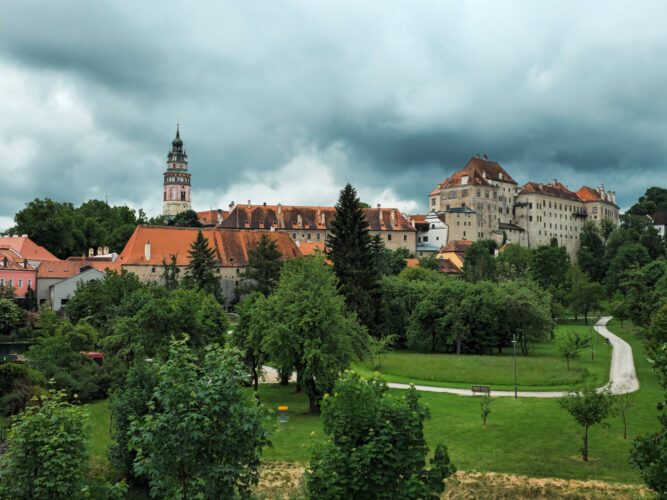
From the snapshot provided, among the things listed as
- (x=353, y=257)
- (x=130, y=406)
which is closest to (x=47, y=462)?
(x=130, y=406)

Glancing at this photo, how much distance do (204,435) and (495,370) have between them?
35.7m

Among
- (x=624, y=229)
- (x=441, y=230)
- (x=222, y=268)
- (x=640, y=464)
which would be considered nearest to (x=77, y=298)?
(x=222, y=268)

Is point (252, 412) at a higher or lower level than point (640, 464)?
higher

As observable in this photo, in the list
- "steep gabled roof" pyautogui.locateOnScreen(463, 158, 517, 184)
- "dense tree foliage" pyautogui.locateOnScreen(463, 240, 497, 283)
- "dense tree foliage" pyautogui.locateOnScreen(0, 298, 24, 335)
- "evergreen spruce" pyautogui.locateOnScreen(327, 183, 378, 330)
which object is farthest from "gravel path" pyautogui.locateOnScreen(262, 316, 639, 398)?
"steep gabled roof" pyautogui.locateOnScreen(463, 158, 517, 184)

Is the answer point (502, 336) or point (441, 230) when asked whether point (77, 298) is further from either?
point (441, 230)

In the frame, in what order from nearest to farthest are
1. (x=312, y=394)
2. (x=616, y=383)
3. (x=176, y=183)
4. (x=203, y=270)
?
1. (x=312, y=394)
2. (x=616, y=383)
3. (x=203, y=270)
4. (x=176, y=183)

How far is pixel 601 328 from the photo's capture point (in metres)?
73.8

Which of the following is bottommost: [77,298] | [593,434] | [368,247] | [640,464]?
[593,434]

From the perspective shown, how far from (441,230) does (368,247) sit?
254ft

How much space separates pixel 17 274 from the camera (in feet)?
228

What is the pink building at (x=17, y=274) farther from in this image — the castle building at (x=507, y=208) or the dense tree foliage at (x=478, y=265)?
the castle building at (x=507, y=208)

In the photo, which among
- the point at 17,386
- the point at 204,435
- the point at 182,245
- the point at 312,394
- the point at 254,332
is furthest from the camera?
the point at 182,245

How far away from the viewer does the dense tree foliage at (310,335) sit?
102 ft

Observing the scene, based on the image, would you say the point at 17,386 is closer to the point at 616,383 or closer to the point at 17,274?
the point at 616,383
